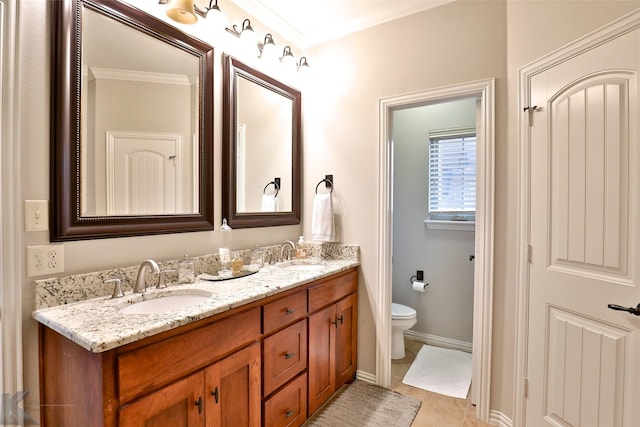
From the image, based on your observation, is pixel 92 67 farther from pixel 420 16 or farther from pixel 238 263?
pixel 420 16

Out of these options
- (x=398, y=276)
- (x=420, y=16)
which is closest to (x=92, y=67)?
(x=420, y=16)

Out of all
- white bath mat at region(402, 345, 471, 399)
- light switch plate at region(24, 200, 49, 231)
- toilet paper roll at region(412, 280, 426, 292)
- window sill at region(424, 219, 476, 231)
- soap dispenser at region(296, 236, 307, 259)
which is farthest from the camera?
toilet paper roll at region(412, 280, 426, 292)

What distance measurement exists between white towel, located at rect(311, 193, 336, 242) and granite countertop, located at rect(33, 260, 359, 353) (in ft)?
1.99

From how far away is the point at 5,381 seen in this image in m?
1.17

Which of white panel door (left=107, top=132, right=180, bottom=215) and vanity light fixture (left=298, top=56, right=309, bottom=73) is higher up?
vanity light fixture (left=298, top=56, right=309, bottom=73)

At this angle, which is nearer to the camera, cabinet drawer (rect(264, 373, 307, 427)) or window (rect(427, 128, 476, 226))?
cabinet drawer (rect(264, 373, 307, 427))

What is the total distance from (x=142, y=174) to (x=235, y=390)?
113cm

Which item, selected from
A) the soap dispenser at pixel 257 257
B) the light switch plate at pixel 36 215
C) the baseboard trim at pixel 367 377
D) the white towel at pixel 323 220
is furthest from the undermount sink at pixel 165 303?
the baseboard trim at pixel 367 377

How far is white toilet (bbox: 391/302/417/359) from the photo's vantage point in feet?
8.84

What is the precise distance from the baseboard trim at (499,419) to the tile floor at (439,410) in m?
0.04

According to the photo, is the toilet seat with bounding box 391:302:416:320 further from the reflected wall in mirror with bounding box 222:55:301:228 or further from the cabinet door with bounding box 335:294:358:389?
the reflected wall in mirror with bounding box 222:55:301:228

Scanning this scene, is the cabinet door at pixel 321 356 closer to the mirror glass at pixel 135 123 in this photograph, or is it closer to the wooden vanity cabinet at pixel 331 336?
the wooden vanity cabinet at pixel 331 336

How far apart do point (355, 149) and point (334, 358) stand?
147 centimetres

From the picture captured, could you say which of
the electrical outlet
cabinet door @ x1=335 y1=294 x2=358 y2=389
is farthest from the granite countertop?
cabinet door @ x1=335 y1=294 x2=358 y2=389
